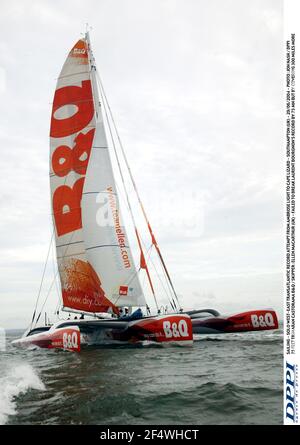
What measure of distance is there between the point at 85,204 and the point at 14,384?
25.9 ft

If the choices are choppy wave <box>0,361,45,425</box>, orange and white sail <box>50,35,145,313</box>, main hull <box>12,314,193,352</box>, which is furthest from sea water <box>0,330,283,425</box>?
orange and white sail <box>50,35,145,313</box>

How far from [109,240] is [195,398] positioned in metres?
8.33

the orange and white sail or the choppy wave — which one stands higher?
the orange and white sail

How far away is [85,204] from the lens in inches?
570

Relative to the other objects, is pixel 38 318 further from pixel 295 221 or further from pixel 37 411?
pixel 295 221

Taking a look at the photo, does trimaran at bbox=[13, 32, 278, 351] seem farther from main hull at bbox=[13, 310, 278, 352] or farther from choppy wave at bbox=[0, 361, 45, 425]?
choppy wave at bbox=[0, 361, 45, 425]

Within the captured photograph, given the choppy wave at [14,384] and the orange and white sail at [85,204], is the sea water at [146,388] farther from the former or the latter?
the orange and white sail at [85,204]

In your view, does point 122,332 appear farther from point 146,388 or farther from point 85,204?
point 146,388

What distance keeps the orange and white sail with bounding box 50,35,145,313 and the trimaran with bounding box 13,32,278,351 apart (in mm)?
33

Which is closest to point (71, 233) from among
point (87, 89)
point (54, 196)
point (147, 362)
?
point (54, 196)

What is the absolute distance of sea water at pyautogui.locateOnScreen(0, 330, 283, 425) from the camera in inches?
205

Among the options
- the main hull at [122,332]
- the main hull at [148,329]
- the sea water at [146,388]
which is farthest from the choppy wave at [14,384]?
the main hull at [148,329]

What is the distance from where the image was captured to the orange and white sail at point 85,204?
45.5ft

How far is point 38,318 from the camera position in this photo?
47.6 feet
